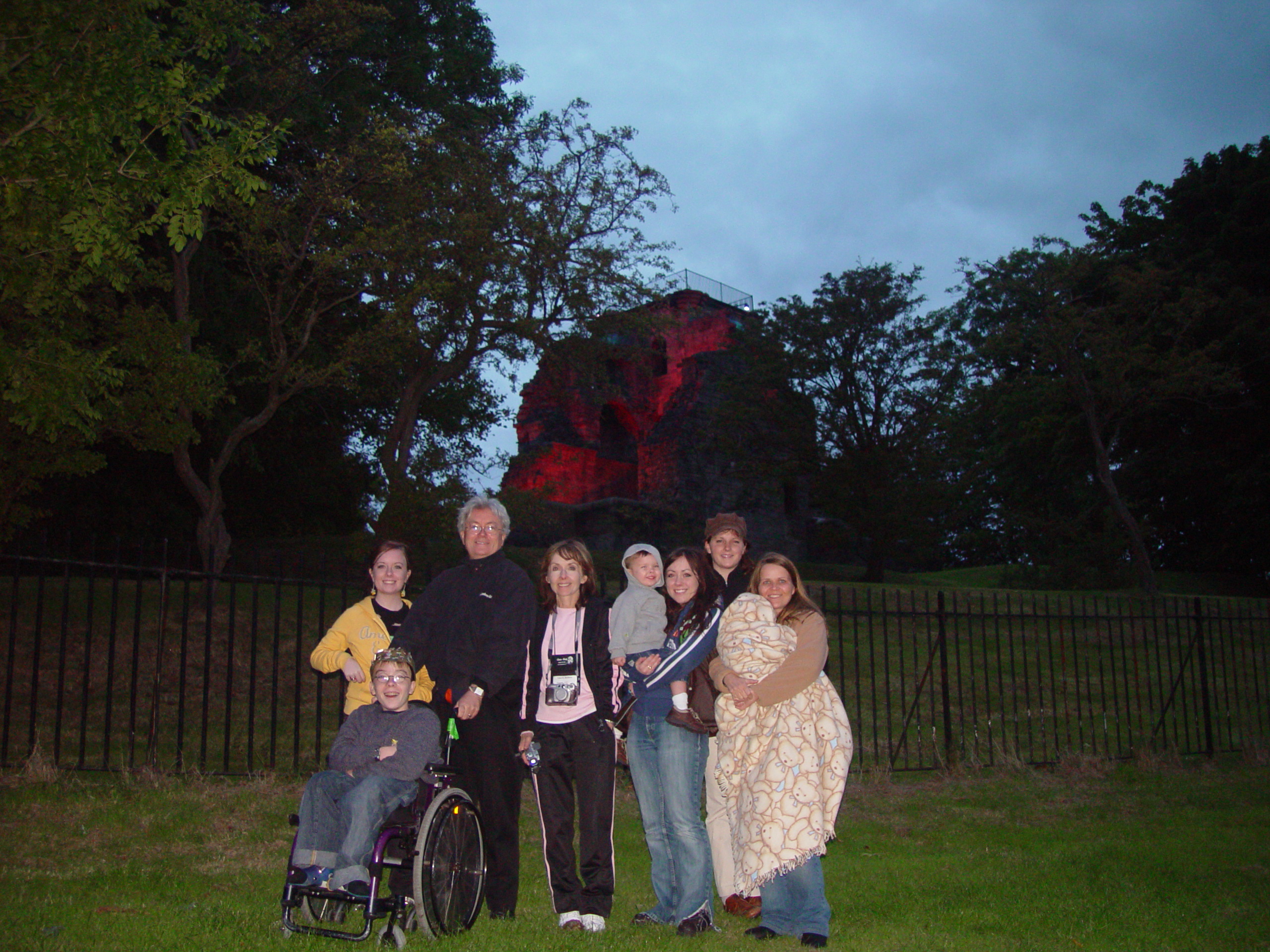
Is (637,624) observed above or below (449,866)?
above

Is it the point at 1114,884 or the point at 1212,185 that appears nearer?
the point at 1114,884

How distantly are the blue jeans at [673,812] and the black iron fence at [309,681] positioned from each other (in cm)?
230

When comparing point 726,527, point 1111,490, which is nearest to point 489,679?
point 726,527

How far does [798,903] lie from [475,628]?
176cm

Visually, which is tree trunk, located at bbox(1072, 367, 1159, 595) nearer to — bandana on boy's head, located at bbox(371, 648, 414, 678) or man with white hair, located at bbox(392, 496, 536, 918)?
man with white hair, located at bbox(392, 496, 536, 918)

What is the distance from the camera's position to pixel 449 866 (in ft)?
12.1

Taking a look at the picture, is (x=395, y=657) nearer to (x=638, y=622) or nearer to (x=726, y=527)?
(x=638, y=622)

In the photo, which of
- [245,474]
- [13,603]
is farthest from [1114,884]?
[245,474]

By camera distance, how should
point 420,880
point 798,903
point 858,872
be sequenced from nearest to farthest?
point 420,880 → point 798,903 → point 858,872

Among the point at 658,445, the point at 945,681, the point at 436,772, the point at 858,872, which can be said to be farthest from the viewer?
the point at 658,445

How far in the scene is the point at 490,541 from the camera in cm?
435

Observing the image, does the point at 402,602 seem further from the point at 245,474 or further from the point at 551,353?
the point at 245,474

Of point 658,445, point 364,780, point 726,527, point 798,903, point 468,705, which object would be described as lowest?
point 798,903

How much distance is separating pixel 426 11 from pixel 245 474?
10.9 m
